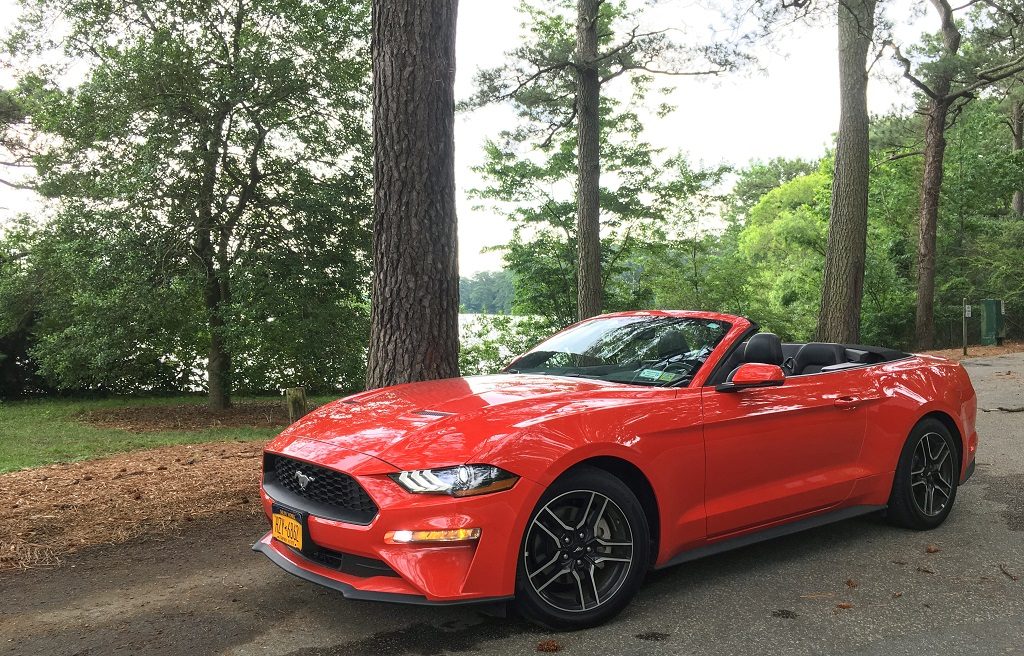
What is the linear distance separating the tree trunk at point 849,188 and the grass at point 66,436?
882cm

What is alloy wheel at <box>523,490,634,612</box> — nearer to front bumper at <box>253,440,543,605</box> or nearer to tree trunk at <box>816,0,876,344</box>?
front bumper at <box>253,440,543,605</box>

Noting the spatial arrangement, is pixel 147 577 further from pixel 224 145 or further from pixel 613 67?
pixel 613 67

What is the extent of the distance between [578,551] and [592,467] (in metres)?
0.37

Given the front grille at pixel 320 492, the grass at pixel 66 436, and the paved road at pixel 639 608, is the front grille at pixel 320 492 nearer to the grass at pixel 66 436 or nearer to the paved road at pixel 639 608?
the paved road at pixel 639 608

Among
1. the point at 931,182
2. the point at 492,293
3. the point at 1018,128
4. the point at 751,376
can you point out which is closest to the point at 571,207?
the point at 492,293

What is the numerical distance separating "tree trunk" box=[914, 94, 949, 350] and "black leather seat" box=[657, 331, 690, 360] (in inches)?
878

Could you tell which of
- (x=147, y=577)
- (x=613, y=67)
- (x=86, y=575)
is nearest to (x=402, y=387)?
(x=147, y=577)

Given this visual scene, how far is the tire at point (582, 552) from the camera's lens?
132 inches

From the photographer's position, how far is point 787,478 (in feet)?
14.1

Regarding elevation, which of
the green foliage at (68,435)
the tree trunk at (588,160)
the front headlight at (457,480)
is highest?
the tree trunk at (588,160)

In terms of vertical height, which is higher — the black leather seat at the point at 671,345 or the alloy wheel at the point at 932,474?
the black leather seat at the point at 671,345

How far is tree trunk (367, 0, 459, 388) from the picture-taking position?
6.22 metres

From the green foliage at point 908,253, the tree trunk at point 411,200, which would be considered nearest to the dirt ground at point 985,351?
the green foliage at point 908,253

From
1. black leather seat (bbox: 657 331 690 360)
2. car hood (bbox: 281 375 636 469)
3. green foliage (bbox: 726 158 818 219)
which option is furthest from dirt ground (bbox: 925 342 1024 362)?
green foliage (bbox: 726 158 818 219)
